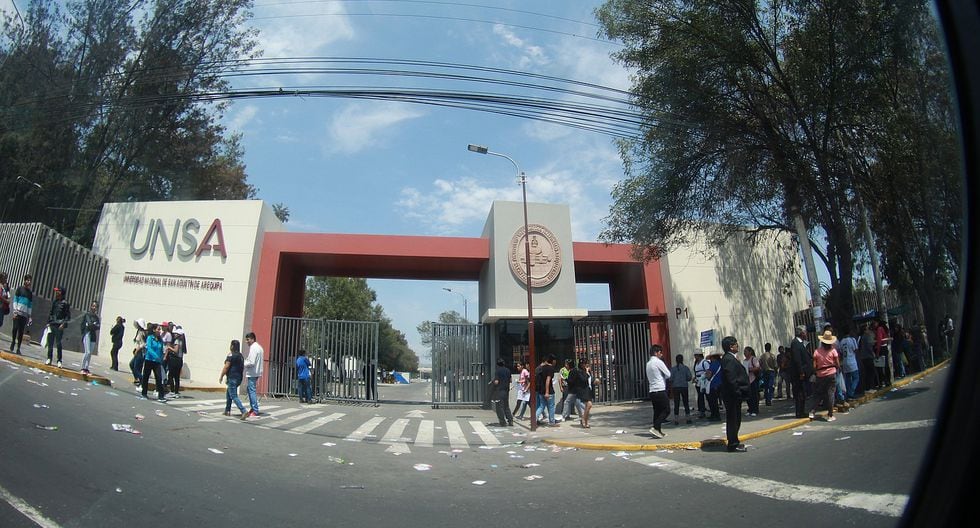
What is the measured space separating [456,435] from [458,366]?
7440 millimetres

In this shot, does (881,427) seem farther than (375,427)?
No

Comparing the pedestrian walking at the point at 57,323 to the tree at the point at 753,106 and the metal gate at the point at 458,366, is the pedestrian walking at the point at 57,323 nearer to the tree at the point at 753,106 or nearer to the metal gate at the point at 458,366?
the metal gate at the point at 458,366

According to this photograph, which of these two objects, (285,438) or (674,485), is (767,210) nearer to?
(674,485)

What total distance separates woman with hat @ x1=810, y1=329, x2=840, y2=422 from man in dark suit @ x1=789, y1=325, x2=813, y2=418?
382mm

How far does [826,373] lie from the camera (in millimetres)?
8945

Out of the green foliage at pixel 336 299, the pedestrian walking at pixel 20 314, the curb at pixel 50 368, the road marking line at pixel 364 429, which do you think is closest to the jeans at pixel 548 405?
the road marking line at pixel 364 429

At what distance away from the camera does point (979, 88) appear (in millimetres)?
1834

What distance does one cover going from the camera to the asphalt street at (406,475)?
419 centimetres

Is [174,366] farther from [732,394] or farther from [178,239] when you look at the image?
[732,394]

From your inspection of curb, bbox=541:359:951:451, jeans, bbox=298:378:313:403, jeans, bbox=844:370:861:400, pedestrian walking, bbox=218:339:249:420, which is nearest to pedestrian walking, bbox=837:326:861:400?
jeans, bbox=844:370:861:400

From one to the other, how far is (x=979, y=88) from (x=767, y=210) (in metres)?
15.5

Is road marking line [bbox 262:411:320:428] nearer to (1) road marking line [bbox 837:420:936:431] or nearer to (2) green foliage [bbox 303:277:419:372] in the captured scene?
(1) road marking line [bbox 837:420:936:431]

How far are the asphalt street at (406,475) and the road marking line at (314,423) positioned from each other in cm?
72

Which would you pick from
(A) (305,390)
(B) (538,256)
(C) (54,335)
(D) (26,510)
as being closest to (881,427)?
(D) (26,510)
